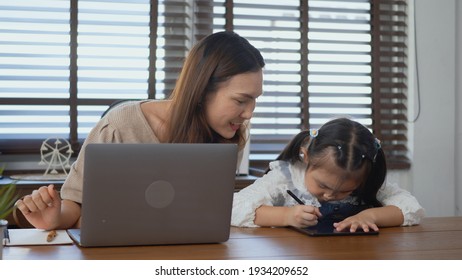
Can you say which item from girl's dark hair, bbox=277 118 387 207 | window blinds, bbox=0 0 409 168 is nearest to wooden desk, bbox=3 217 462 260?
girl's dark hair, bbox=277 118 387 207

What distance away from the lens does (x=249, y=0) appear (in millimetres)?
3818

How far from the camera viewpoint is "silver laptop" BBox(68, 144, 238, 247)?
1347 mm

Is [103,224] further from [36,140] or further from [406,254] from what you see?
[36,140]

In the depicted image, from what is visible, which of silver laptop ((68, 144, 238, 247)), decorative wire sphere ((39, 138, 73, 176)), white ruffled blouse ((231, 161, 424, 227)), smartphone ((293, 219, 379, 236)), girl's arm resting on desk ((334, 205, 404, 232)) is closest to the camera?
silver laptop ((68, 144, 238, 247))

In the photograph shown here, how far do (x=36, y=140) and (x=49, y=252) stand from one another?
222cm

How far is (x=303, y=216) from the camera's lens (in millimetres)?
1781

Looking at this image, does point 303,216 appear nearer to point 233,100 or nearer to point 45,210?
point 233,100

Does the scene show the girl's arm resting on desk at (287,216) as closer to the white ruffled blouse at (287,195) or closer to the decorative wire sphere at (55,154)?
the white ruffled blouse at (287,195)

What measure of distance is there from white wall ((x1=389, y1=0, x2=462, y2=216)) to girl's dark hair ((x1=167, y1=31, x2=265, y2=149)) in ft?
7.05

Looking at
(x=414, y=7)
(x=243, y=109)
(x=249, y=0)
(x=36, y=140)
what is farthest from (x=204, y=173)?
(x=414, y=7)

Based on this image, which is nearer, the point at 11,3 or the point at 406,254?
the point at 406,254

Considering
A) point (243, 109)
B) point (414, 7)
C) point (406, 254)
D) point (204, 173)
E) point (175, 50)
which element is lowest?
point (406, 254)

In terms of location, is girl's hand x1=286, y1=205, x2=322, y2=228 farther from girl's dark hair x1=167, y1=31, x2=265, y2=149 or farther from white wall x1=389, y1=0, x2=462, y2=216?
white wall x1=389, y1=0, x2=462, y2=216

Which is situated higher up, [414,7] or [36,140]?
[414,7]
